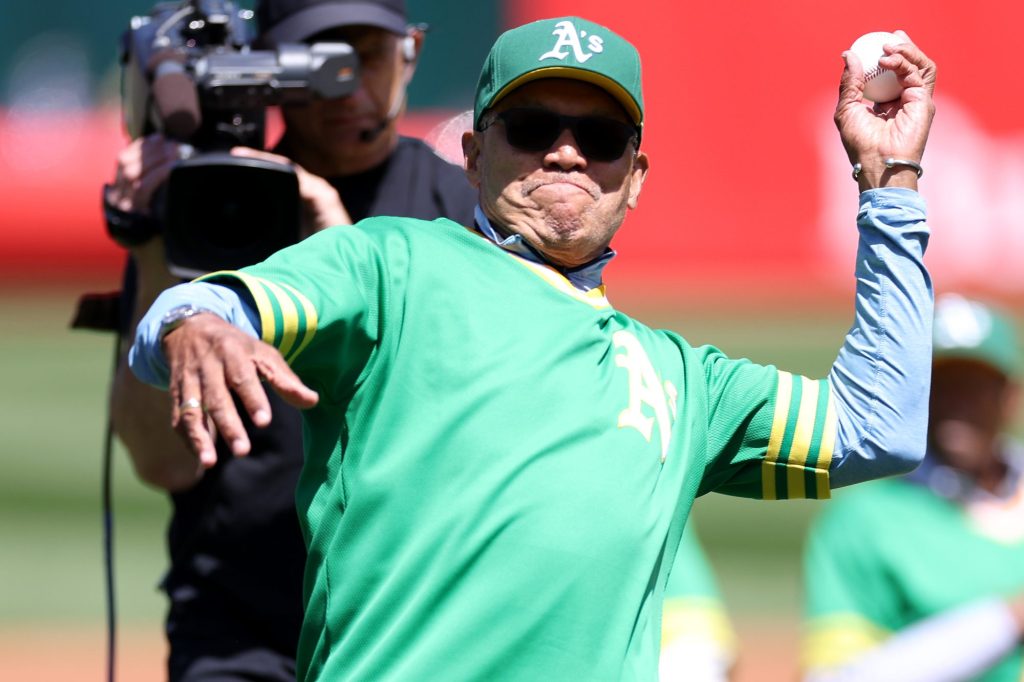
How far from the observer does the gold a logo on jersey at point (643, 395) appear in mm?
2637

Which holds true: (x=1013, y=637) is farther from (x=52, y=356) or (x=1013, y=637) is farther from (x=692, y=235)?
(x=52, y=356)

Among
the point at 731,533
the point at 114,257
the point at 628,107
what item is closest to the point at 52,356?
the point at 114,257

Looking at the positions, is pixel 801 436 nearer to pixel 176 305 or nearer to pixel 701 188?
pixel 176 305

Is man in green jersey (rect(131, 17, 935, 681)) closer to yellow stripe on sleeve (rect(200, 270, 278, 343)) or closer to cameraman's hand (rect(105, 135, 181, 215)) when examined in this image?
yellow stripe on sleeve (rect(200, 270, 278, 343))

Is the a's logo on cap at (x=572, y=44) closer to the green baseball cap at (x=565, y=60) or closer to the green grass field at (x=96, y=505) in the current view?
the green baseball cap at (x=565, y=60)

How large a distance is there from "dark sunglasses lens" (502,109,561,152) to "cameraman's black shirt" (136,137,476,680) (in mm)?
905

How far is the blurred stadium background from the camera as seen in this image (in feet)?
41.2

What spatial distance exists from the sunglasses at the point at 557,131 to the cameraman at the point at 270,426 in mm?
756

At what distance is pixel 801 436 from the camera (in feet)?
9.16

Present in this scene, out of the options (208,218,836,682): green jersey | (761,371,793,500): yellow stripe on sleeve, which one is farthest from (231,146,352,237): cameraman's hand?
(761,371,793,500): yellow stripe on sleeve

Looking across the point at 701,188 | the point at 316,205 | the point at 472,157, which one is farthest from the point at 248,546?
the point at 701,188

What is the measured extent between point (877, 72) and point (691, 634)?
5.47 ft

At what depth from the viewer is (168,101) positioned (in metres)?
3.39

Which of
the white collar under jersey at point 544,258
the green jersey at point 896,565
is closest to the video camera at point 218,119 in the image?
the white collar under jersey at point 544,258
